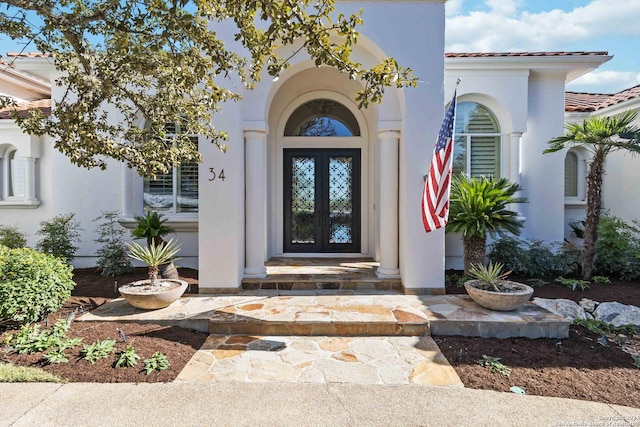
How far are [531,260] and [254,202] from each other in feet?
18.9

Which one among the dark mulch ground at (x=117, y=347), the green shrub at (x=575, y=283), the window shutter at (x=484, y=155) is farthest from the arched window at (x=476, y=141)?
the dark mulch ground at (x=117, y=347)

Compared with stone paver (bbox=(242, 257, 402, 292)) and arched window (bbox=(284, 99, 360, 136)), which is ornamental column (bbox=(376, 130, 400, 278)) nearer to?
stone paver (bbox=(242, 257, 402, 292))

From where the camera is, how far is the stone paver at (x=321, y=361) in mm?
3852

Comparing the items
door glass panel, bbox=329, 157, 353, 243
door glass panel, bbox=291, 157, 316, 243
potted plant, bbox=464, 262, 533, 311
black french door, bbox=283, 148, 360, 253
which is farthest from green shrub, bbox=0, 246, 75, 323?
potted plant, bbox=464, 262, 533, 311

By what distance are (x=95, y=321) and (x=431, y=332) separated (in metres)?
4.72

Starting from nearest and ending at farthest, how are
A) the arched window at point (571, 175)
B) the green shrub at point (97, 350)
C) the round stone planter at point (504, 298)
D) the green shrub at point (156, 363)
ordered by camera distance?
the green shrub at point (156, 363)
the green shrub at point (97, 350)
the round stone planter at point (504, 298)
the arched window at point (571, 175)

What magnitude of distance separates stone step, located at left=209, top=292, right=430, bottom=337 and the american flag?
1347mm

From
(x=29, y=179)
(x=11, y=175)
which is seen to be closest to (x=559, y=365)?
(x=29, y=179)

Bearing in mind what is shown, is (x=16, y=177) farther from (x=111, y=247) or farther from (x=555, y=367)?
(x=555, y=367)

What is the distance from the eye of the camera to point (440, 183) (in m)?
4.93

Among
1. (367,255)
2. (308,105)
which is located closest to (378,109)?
(308,105)

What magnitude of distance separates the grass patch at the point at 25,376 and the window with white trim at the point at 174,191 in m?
4.84

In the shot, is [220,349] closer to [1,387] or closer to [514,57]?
[1,387]

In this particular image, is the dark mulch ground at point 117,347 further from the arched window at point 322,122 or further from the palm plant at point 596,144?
the palm plant at point 596,144
